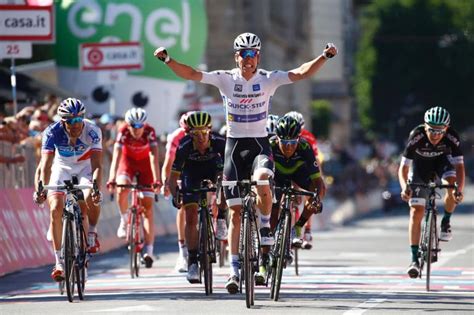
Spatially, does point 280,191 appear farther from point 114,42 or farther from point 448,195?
point 114,42

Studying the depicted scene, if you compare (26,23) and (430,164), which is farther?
(26,23)

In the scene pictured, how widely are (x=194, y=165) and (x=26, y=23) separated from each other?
8.14m

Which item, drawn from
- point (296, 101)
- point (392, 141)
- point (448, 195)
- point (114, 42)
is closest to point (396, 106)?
point (392, 141)

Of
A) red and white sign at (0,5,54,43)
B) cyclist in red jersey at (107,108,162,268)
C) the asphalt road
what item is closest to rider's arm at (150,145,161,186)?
cyclist in red jersey at (107,108,162,268)

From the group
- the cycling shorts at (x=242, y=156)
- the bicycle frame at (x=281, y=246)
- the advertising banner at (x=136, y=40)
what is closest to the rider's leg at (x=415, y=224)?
Answer: the bicycle frame at (x=281, y=246)

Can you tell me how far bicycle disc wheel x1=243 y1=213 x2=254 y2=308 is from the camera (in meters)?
14.5

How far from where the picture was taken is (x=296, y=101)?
276 feet

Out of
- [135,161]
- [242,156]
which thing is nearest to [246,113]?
[242,156]

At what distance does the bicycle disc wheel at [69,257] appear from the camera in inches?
608

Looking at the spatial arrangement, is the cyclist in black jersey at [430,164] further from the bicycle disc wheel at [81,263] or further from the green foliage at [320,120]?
the green foliage at [320,120]

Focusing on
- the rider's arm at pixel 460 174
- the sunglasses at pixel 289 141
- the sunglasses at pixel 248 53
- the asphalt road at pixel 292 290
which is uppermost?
the sunglasses at pixel 248 53

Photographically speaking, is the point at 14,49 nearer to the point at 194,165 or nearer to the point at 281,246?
the point at 194,165

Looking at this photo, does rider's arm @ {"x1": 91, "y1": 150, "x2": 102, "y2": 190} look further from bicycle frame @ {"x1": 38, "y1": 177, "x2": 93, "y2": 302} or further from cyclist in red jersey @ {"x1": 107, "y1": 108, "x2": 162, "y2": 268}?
cyclist in red jersey @ {"x1": 107, "y1": 108, "x2": 162, "y2": 268}

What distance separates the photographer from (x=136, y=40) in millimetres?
42906
